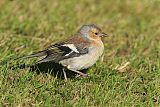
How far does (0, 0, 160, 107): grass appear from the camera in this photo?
19.4 ft

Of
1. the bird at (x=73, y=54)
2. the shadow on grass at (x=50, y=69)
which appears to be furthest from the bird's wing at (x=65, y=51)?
the shadow on grass at (x=50, y=69)

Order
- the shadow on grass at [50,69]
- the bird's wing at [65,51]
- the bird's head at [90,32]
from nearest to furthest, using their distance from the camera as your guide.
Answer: the bird's wing at [65,51]
the shadow on grass at [50,69]
the bird's head at [90,32]

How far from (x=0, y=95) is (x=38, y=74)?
38.3 inches

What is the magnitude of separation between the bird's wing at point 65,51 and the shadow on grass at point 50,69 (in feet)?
0.76

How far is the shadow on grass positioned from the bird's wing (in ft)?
0.76

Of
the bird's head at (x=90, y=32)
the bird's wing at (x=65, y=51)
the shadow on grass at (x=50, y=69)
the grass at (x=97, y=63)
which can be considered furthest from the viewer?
the bird's head at (x=90, y=32)

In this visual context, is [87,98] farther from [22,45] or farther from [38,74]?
[22,45]

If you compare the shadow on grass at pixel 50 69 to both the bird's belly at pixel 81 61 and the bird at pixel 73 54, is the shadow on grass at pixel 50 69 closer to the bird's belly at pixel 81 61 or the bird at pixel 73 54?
the bird at pixel 73 54

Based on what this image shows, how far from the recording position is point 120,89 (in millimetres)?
6312

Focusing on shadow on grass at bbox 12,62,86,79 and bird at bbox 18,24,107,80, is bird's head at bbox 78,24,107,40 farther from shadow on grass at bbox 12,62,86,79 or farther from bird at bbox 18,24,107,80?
shadow on grass at bbox 12,62,86,79

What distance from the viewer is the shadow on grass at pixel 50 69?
22.2ft

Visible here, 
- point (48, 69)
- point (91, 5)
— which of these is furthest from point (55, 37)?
point (91, 5)

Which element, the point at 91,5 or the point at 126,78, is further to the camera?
the point at 91,5

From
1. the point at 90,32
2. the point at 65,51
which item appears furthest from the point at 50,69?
the point at 90,32
